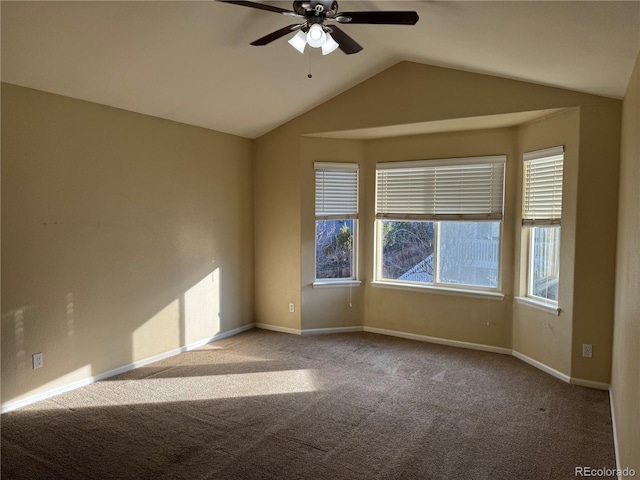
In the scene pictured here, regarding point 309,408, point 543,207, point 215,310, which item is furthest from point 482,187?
point 215,310

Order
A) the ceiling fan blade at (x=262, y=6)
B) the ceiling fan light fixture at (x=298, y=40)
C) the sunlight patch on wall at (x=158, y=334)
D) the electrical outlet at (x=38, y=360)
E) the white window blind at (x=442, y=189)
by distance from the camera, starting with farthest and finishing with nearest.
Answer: the white window blind at (x=442, y=189) < the sunlight patch on wall at (x=158, y=334) < the electrical outlet at (x=38, y=360) < the ceiling fan light fixture at (x=298, y=40) < the ceiling fan blade at (x=262, y=6)

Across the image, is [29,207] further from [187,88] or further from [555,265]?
[555,265]

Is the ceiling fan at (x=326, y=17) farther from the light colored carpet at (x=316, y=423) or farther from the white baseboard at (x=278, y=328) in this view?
the white baseboard at (x=278, y=328)

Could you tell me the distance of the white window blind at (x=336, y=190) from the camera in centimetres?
529

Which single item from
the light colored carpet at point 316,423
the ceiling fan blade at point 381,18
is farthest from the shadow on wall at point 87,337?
the ceiling fan blade at point 381,18

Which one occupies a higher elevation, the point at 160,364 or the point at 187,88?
the point at 187,88

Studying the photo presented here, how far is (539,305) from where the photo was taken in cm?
416

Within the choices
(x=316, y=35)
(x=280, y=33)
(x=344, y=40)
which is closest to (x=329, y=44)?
(x=344, y=40)

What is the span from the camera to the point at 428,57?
4.12 meters

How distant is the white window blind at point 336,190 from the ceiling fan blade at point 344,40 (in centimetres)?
236

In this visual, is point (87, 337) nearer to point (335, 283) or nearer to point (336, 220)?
point (335, 283)

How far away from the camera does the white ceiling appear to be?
261 cm

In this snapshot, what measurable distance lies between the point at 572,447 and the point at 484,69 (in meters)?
3.17

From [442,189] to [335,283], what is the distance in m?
1.76
